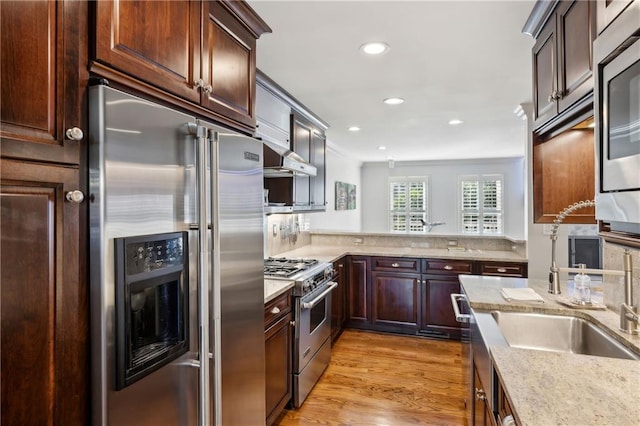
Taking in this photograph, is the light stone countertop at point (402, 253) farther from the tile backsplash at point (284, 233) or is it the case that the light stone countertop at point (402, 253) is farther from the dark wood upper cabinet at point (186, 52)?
the dark wood upper cabinet at point (186, 52)

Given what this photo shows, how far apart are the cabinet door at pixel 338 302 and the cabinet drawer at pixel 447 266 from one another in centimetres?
93

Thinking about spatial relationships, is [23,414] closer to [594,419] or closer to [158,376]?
[158,376]

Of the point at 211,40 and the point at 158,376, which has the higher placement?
the point at 211,40

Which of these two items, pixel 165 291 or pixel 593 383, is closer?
pixel 593 383

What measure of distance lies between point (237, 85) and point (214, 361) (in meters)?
1.24

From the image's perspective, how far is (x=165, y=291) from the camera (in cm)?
114

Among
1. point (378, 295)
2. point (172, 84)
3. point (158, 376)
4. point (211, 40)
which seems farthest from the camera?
point (378, 295)

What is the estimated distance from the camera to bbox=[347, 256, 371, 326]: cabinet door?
4129 millimetres

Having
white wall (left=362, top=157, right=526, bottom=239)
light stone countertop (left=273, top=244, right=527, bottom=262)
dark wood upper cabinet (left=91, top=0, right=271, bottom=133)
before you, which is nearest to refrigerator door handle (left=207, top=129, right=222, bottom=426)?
dark wood upper cabinet (left=91, top=0, right=271, bottom=133)

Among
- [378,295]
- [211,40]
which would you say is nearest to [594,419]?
[211,40]

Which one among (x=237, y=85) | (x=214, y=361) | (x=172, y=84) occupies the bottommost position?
(x=214, y=361)

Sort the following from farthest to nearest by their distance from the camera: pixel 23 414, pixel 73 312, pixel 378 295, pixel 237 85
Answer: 1. pixel 378 295
2. pixel 237 85
3. pixel 73 312
4. pixel 23 414

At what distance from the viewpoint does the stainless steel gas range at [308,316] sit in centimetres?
246

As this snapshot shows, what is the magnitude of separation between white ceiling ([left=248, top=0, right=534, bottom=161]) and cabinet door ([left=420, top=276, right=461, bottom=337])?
5.99 feet
